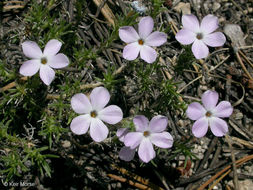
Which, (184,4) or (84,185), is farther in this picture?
(184,4)

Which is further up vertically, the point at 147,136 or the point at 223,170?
the point at 147,136

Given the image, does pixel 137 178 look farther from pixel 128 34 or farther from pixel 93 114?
pixel 128 34

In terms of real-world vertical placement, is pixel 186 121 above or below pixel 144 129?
below

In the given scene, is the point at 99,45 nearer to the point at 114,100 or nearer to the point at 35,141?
the point at 114,100

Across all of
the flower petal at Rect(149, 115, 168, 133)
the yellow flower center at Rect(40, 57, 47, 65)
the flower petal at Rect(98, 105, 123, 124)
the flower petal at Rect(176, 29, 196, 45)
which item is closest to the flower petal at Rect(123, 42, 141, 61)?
the flower petal at Rect(176, 29, 196, 45)

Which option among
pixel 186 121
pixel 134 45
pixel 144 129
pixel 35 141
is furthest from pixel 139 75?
pixel 35 141

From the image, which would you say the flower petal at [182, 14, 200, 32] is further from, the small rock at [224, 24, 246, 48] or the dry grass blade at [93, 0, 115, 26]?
the small rock at [224, 24, 246, 48]

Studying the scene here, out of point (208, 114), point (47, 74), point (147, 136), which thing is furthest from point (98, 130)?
point (208, 114)
